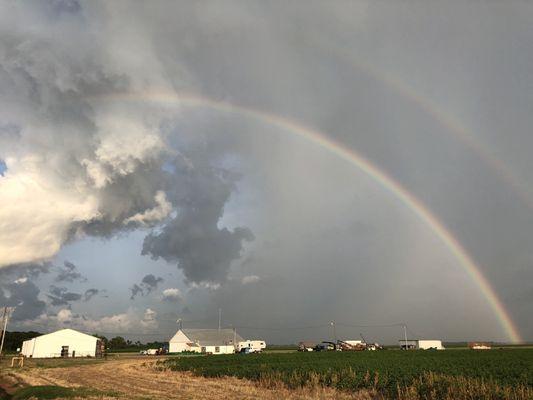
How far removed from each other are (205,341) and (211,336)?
7266 mm

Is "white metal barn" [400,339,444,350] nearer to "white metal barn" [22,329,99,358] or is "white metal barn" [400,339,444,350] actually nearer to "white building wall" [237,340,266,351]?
"white building wall" [237,340,266,351]

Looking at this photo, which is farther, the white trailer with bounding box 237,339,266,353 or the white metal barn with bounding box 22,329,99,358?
the white trailer with bounding box 237,339,266,353

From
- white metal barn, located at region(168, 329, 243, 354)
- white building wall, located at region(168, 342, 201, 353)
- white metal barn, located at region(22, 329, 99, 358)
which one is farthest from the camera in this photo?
white metal barn, located at region(168, 329, 243, 354)

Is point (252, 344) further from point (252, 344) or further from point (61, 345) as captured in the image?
point (61, 345)

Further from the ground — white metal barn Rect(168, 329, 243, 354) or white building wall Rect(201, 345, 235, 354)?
white metal barn Rect(168, 329, 243, 354)

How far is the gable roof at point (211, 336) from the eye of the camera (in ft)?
547

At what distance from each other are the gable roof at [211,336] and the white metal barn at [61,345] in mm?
46918

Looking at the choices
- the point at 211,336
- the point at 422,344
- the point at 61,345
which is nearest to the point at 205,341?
the point at 211,336

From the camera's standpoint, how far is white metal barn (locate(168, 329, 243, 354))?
507ft

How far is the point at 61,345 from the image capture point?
119 meters

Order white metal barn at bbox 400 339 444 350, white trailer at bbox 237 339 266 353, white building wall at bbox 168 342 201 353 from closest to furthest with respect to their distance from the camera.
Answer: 1. white metal barn at bbox 400 339 444 350
2. white building wall at bbox 168 342 201 353
3. white trailer at bbox 237 339 266 353

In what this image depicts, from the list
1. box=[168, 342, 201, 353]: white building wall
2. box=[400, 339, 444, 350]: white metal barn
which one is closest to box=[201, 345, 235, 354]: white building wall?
box=[168, 342, 201, 353]: white building wall

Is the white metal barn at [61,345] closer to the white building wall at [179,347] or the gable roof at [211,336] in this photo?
the white building wall at [179,347]

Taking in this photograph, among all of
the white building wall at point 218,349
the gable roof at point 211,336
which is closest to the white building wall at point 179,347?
the white building wall at point 218,349
